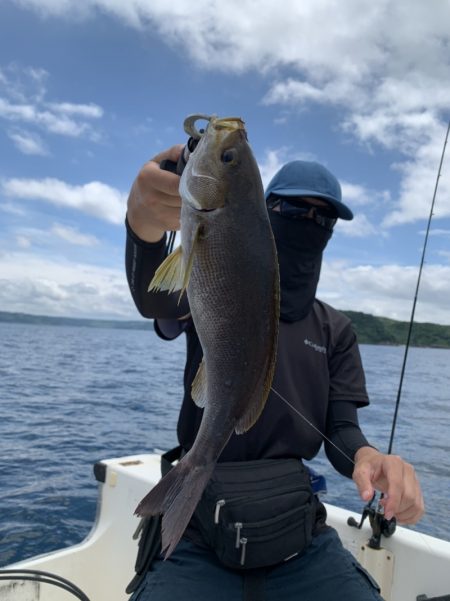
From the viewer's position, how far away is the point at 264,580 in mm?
2328

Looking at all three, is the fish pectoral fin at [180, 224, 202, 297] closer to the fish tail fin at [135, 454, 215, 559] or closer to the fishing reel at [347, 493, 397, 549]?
the fish tail fin at [135, 454, 215, 559]

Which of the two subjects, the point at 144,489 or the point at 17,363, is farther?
the point at 17,363

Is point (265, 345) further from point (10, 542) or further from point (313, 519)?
point (10, 542)

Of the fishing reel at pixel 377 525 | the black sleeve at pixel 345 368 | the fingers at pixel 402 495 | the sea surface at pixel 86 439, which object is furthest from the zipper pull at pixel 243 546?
the sea surface at pixel 86 439

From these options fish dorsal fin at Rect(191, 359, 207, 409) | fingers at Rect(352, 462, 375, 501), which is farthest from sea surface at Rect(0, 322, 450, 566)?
fish dorsal fin at Rect(191, 359, 207, 409)

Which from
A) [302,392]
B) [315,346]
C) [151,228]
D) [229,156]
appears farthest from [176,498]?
[315,346]

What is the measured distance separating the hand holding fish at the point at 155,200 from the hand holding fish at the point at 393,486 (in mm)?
1391

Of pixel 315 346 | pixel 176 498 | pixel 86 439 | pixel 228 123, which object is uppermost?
pixel 228 123

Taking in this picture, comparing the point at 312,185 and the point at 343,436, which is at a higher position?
the point at 312,185

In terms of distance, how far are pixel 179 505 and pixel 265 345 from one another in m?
0.62

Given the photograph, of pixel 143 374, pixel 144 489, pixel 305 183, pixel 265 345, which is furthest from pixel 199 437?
pixel 143 374

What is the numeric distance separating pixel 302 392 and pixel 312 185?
3.85 ft

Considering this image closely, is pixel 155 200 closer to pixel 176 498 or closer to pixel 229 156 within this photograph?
pixel 229 156

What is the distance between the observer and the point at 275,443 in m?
2.68
